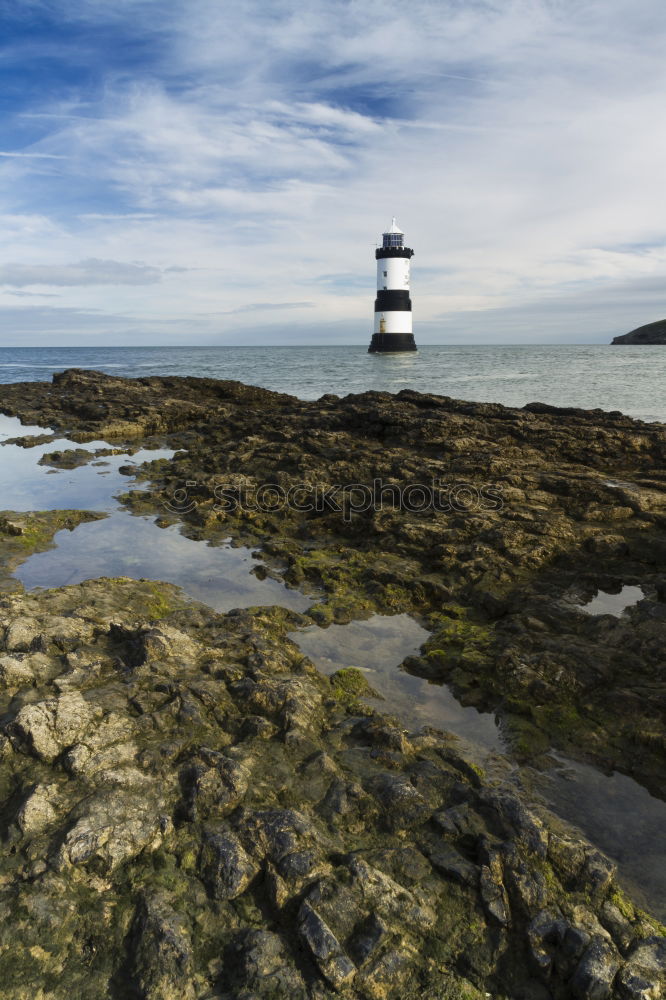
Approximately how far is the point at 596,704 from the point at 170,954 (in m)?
4.45

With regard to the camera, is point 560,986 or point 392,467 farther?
point 392,467

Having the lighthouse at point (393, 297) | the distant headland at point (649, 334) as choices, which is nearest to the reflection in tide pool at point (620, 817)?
the lighthouse at point (393, 297)

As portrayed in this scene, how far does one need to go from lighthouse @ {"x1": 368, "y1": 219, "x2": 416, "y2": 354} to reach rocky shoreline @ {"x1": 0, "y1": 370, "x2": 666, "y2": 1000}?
69161 mm

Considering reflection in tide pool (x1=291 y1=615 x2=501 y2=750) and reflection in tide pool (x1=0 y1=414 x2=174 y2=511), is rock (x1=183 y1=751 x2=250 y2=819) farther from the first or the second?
reflection in tide pool (x1=0 y1=414 x2=174 y2=511)

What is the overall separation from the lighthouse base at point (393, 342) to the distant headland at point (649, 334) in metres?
114

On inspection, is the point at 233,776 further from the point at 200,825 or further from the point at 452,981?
the point at 452,981

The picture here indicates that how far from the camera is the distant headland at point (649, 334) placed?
161 m

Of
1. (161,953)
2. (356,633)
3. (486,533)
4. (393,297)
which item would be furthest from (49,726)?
(393,297)

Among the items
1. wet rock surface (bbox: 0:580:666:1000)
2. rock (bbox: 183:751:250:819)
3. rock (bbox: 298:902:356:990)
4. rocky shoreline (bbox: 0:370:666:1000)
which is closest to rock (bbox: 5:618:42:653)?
rocky shoreline (bbox: 0:370:666:1000)

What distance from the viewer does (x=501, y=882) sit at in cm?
362

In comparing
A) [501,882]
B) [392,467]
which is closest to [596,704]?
[501,882]

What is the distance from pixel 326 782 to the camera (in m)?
4.35

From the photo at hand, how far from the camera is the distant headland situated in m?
161

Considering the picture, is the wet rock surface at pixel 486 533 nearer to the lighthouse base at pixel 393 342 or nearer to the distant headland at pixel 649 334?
the lighthouse base at pixel 393 342
